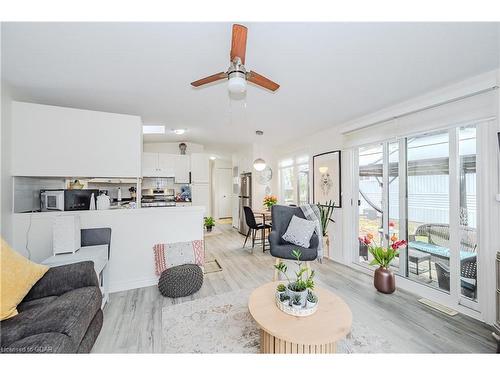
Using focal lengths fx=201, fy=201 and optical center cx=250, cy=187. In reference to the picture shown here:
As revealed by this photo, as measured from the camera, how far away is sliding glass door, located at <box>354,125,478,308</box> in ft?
6.98

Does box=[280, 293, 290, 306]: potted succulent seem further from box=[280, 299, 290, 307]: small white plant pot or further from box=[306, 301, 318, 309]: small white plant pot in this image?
box=[306, 301, 318, 309]: small white plant pot

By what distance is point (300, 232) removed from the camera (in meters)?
2.96

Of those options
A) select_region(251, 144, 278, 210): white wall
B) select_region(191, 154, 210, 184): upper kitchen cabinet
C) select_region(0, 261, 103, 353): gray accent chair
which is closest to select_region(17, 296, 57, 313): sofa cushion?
select_region(0, 261, 103, 353): gray accent chair

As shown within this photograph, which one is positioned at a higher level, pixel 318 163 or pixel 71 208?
pixel 318 163

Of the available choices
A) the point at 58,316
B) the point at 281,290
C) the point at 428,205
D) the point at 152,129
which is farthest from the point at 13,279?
the point at 428,205

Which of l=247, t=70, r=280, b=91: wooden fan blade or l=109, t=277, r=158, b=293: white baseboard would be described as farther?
l=109, t=277, r=158, b=293: white baseboard

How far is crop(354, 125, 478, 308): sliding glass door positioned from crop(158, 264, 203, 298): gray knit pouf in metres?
2.66

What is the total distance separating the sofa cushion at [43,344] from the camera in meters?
1.02

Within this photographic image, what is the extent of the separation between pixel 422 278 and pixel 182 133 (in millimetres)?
4611

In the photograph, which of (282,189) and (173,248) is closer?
(173,248)

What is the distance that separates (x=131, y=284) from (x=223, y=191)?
223 inches

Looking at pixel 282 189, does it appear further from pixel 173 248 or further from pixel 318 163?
pixel 173 248
